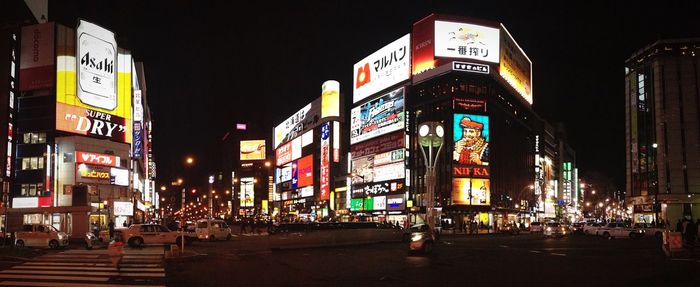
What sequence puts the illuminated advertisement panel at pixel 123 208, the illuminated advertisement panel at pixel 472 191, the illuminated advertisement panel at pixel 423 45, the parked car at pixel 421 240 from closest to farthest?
the parked car at pixel 421 240 < the illuminated advertisement panel at pixel 123 208 < the illuminated advertisement panel at pixel 472 191 < the illuminated advertisement panel at pixel 423 45

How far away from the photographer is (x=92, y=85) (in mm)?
67562

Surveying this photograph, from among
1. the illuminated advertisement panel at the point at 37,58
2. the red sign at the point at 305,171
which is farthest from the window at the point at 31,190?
the red sign at the point at 305,171

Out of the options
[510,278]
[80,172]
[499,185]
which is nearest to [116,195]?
[80,172]

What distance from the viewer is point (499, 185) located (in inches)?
3720

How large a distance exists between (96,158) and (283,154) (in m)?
80.4

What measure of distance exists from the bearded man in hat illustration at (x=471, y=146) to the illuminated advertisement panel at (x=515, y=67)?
10.3m

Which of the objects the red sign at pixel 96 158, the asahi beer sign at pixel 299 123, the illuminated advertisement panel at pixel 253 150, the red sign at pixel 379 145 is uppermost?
the asahi beer sign at pixel 299 123

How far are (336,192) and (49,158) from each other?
61.2 m

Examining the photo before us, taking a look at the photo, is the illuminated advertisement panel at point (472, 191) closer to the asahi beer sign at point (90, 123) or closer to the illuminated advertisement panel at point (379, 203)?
the illuminated advertisement panel at point (379, 203)

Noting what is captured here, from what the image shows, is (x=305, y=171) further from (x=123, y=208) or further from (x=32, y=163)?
(x=32, y=163)

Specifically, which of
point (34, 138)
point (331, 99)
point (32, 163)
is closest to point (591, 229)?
point (32, 163)

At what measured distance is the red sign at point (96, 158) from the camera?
64.8 meters

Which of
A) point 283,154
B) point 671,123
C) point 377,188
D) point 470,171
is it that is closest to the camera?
point 671,123

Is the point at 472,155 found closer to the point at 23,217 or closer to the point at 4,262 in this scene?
the point at 23,217
